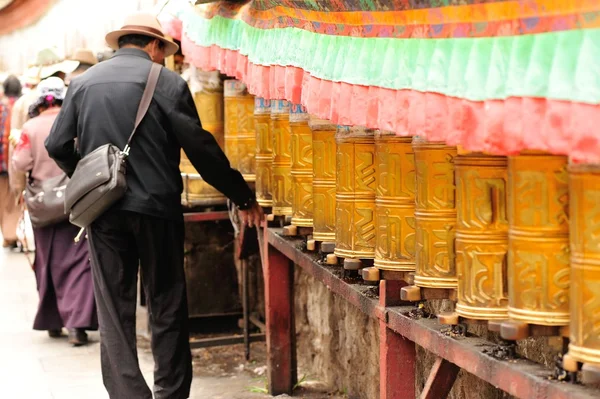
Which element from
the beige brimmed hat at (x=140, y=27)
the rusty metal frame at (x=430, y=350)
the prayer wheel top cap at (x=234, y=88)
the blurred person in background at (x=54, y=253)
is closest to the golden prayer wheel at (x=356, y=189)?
the rusty metal frame at (x=430, y=350)

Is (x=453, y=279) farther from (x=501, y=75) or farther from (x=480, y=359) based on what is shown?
(x=501, y=75)

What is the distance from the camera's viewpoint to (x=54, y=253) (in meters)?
6.93

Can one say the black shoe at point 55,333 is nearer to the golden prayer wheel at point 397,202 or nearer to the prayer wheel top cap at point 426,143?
the golden prayer wheel at point 397,202

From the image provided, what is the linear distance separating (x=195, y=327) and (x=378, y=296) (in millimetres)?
3767

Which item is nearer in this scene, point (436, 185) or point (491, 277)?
point (491, 277)

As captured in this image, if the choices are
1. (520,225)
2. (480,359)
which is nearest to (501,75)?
(520,225)

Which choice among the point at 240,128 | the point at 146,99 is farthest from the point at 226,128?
the point at 146,99

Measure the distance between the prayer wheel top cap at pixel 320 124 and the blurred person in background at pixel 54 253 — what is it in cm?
340

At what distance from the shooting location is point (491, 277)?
2.55m

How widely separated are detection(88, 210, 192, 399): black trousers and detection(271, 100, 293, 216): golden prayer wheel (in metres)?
0.50

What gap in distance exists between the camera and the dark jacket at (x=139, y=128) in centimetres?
456

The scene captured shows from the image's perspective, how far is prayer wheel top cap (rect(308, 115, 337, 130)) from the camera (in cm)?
379

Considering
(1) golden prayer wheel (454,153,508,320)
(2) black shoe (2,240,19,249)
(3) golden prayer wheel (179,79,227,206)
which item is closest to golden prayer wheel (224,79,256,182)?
(3) golden prayer wheel (179,79,227,206)

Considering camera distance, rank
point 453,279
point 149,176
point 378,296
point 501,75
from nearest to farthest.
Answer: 1. point 501,75
2. point 453,279
3. point 378,296
4. point 149,176
